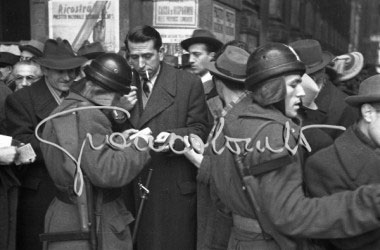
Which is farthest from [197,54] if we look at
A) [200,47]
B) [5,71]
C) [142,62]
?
[5,71]

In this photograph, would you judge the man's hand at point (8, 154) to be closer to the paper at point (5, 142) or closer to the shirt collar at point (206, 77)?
the paper at point (5, 142)

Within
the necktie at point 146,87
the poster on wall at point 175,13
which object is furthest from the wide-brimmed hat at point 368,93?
the poster on wall at point 175,13

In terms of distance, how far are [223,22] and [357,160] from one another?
8237 millimetres

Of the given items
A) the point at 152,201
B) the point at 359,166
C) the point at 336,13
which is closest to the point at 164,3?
the point at 152,201

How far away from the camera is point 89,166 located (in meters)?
3.02

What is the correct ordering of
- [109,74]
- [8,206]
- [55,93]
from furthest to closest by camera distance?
1. [55,93]
2. [8,206]
3. [109,74]

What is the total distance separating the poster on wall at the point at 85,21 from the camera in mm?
8047

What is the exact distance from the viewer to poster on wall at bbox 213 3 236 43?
10016 mm

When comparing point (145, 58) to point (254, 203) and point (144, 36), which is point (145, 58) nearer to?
point (144, 36)

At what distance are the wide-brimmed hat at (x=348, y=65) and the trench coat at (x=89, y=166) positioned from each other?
279 centimetres

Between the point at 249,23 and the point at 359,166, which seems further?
the point at 249,23

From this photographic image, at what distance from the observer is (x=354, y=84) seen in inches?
275

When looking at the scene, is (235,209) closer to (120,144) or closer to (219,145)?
(219,145)

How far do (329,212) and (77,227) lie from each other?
151cm
